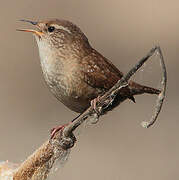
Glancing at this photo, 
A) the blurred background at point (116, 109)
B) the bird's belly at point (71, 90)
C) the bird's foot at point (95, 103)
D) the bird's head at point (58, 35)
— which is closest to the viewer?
the bird's foot at point (95, 103)

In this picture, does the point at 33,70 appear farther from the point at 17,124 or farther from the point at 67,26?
the point at 67,26

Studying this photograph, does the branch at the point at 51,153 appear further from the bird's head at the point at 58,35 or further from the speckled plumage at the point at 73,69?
the bird's head at the point at 58,35

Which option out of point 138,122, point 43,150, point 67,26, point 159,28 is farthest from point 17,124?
point 43,150

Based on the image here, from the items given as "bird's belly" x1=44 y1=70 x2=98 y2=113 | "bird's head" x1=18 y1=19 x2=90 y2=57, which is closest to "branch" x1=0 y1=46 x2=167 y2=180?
"bird's belly" x1=44 y1=70 x2=98 y2=113

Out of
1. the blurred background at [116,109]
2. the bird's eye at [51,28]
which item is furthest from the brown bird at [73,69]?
the blurred background at [116,109]

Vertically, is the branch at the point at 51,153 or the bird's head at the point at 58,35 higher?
the bird's head at the point at 58,35

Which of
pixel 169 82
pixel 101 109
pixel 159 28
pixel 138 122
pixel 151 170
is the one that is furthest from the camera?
pixel 159 28

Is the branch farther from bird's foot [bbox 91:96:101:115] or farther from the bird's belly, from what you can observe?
the bird's belly

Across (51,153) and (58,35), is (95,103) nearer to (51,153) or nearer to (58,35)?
(51,153)
